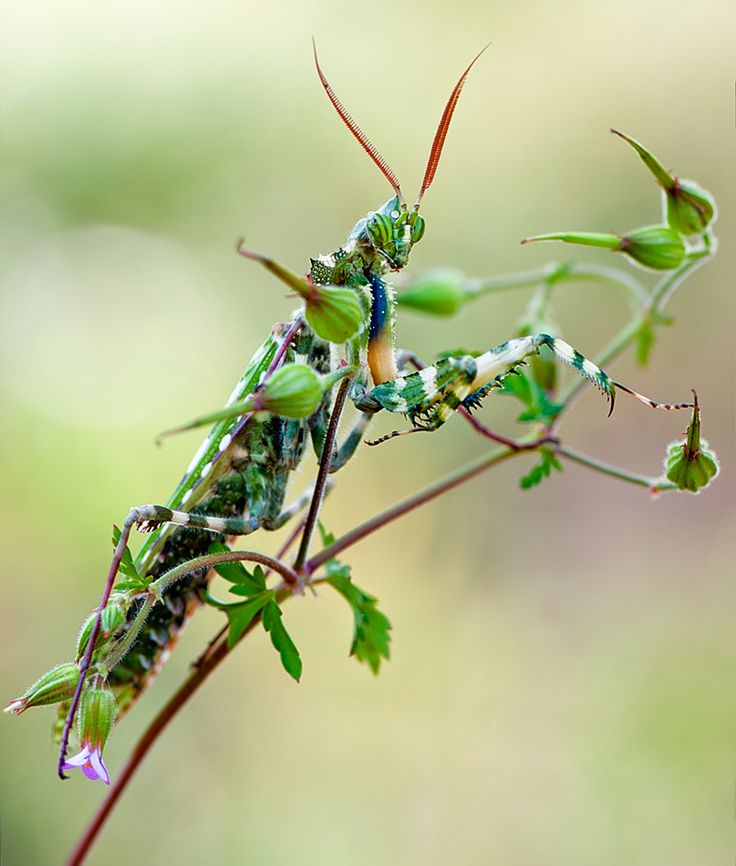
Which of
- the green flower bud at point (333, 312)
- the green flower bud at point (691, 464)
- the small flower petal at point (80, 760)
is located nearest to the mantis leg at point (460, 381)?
the green flower bud at point (691, 464)

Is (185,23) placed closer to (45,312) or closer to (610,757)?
(45,312)

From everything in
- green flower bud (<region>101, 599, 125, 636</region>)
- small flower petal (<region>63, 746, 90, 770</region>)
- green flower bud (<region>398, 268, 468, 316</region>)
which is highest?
green flower bud (<region>398, 268, 468, 316</region>)

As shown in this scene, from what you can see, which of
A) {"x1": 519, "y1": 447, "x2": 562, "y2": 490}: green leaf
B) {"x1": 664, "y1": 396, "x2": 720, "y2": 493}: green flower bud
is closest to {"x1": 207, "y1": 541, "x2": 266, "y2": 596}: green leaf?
{"x1": 519, "y1": 447, "x2": 562, "y2": 490}: green leaf

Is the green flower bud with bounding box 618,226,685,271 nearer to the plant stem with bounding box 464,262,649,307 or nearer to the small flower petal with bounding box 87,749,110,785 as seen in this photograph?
the plant stem with bounding box 464,262,649,307

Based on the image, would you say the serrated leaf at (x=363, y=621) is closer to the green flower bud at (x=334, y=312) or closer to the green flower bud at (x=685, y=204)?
the green flower bud at (x=334, y=312)

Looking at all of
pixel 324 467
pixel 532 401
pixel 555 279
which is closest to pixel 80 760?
pixel 324 467

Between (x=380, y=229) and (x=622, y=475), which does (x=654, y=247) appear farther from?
(x=380, y=229)
